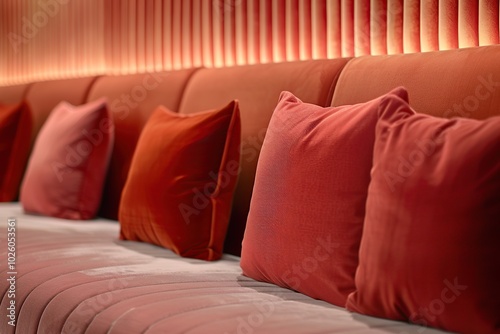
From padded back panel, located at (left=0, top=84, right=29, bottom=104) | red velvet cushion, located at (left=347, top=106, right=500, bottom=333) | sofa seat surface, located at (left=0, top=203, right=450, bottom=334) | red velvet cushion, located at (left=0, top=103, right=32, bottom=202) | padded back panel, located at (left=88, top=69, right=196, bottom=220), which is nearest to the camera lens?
red velvet cushion, located at (left=347, top=106, right=500, bottom=333)

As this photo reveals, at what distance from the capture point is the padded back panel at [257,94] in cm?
192

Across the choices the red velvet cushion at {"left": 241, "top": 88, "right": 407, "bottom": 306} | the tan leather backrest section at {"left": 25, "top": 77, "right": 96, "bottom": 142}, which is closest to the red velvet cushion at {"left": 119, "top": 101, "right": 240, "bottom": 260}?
the red velvet cushion at {"left": 241, "top": 88, "right": 407, "bottom": 306}

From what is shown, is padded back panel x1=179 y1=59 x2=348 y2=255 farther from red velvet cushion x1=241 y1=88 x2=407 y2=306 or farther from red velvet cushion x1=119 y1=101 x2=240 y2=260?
red velvet cushion x1=241 y1=88 x2=407 y2=306

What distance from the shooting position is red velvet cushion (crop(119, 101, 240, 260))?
1.89 meters

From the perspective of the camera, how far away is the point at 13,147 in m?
3.03

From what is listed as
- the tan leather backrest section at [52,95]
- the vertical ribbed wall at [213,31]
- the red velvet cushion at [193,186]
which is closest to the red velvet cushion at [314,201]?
the red velvet cushion at [193,186]

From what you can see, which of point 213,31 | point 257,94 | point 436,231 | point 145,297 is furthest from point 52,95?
point 436,231

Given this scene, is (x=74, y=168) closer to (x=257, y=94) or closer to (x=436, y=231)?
(x=257, y=94)

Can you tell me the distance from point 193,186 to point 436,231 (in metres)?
0.89

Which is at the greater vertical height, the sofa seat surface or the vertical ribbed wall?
the vertical ribbed wall

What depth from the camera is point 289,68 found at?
80.7 inches

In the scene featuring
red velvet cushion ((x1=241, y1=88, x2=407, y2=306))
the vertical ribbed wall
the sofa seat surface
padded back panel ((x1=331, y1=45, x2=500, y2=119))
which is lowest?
the sofa seat surface

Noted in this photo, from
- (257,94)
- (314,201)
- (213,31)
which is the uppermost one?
(213,31)

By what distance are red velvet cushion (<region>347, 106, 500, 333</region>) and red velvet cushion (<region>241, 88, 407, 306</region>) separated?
0.29 feet
